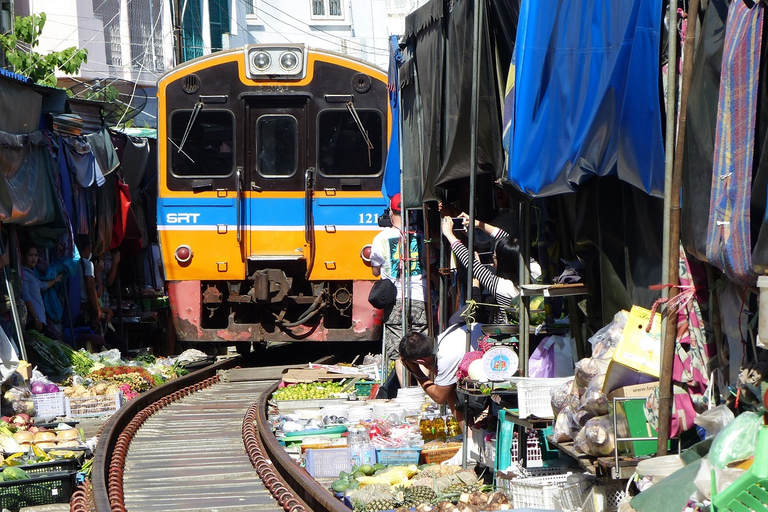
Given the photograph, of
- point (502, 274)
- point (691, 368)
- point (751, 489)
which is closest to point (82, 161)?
point (502, 274)

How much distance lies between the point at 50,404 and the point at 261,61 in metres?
4.66

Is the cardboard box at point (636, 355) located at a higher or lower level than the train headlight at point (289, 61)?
lower

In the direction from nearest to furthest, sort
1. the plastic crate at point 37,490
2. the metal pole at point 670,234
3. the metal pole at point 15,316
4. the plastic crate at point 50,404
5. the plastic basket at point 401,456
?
the metal pole at point 670,234
the plastic crate at point 37,490
the plastic basket at point 401,456
the plastic crate at point 50,404
the metal pole at point 15,316

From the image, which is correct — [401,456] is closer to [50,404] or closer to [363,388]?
[363,388]

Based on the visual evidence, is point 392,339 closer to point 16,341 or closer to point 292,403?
point 292,403

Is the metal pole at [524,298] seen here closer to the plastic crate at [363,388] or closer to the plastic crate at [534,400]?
the plastic crate at [534,400]

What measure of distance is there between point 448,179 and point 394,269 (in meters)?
3.34

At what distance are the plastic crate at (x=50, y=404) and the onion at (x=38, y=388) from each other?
16 centimetres

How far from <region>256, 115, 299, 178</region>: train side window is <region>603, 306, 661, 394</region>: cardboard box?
8.06 m

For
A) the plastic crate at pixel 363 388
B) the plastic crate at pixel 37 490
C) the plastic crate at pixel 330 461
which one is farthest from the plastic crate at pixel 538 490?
the plastic crate at pixel 363 388

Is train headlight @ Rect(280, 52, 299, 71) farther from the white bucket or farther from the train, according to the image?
the white bucket

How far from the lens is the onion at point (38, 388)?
955 centimetres

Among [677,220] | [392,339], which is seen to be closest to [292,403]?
[392,339]

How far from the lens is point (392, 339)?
986 centimetres
